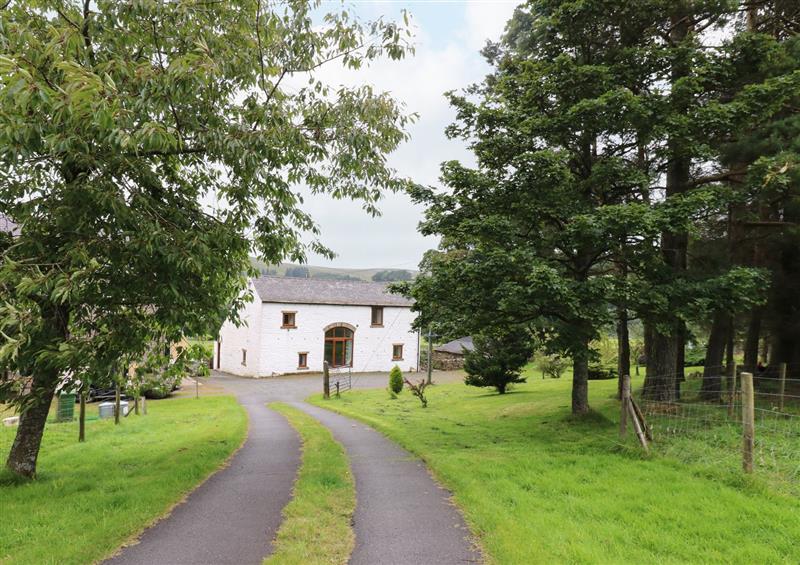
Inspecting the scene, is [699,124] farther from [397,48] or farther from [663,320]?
[397,48]

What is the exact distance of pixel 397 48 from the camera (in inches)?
301

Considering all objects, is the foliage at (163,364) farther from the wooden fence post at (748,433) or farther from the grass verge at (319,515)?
the wooden fence post at (748,433)

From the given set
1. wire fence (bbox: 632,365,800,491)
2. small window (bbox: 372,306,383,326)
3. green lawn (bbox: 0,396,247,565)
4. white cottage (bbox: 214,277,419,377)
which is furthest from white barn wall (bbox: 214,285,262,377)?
wire fence (bbox: 632,365,800,491)

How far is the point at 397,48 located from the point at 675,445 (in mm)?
8543

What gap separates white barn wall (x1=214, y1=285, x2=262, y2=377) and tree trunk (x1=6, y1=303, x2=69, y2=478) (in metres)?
25.5

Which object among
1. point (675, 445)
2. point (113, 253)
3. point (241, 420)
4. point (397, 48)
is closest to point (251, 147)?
point (113, 253)

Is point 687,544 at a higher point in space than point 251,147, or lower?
lower

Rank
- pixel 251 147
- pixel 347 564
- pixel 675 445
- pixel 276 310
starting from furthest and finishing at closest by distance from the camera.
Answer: pixel 276 310
pixel 675 445
pixel 251 147
pixel 347 564

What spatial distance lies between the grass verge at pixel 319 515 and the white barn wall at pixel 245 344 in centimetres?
2645

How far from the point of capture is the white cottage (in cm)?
3588

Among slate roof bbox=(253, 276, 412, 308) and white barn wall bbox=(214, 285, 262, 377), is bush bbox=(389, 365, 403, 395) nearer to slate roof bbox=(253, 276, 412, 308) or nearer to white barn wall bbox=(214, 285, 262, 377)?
slate roof bbox=(253, 276, 412, 308)

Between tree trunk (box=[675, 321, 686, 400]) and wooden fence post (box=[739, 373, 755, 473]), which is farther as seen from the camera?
tree trunk (box=[675, 321, 686, 400])

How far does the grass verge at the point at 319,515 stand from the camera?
5086 millimetres

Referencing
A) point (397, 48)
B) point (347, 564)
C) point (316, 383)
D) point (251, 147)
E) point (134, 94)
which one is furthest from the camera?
point (316, 383)
